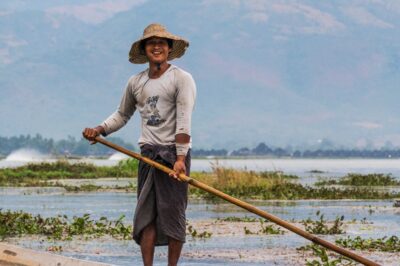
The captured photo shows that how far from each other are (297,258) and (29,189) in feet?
69.8

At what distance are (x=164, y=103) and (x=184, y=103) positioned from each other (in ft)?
0.59

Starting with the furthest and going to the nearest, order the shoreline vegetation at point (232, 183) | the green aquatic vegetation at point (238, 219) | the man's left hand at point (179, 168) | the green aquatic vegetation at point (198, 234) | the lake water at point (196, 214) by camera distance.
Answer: the shoreline vegetation at point (232, 183), the green aquatic vegetation at point (238, 219), the green aquatic vegetation at point (198, 234), the lake water at point (196, 214), the man's left hand at point (179, 168)

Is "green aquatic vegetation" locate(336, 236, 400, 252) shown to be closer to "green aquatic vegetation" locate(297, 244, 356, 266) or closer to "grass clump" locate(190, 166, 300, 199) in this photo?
"green aquatic vegetation" locate(297, 244, 356, 266)

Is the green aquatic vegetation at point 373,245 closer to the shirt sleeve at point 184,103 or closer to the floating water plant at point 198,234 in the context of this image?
the floating water plant at point 198,234

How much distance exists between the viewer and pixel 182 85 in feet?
29.5

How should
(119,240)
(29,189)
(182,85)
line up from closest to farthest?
(182,85) < (119,240) < (29,189)

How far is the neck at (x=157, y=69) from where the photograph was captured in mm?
9125

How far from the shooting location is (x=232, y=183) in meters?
28.2

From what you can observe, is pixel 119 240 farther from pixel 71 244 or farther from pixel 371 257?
pixel 371 257

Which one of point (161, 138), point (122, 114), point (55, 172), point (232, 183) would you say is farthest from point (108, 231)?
point (55, 172)

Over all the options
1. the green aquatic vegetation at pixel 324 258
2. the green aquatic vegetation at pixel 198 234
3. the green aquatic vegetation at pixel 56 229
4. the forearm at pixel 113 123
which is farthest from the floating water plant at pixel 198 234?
the forearm at pixel 113 123

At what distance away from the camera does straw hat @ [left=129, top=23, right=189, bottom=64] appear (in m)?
9.14

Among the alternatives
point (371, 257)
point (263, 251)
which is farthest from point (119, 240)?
point (371, 257)

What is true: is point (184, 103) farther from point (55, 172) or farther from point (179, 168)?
point (55, 172)
